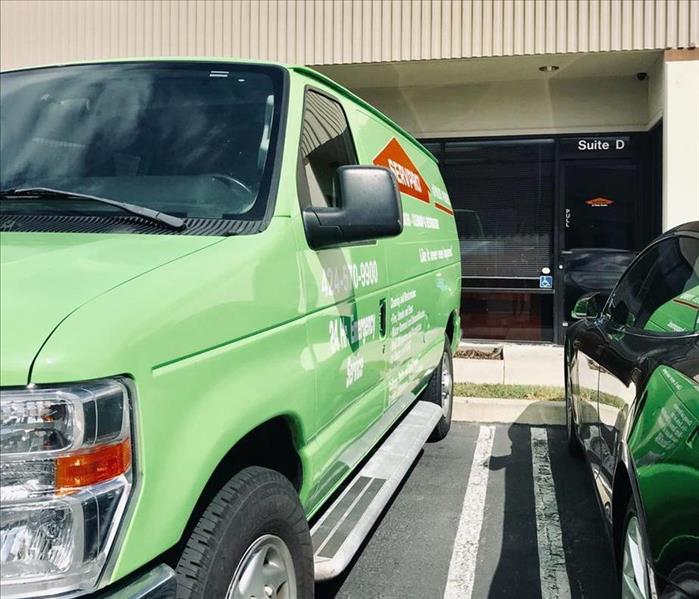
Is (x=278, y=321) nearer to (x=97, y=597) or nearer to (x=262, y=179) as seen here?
(x=262, y=179)

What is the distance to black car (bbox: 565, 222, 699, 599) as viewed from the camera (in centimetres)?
205

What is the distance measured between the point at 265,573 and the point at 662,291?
221cm

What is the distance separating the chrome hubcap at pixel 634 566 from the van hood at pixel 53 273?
1.81 meters

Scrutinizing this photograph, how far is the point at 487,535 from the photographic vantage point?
13.8 feet

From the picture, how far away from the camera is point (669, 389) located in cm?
239

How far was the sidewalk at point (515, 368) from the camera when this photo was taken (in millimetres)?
7992

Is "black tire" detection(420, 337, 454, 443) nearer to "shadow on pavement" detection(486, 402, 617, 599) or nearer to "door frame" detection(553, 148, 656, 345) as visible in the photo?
"shadow on pavement" detection(486, 402, 617, 599)

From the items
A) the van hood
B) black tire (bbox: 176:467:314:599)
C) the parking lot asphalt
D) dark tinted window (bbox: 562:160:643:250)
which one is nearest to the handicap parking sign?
dark tinted window (bbox: 562:160:643:250)

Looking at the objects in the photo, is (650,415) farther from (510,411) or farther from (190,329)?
(510,411)

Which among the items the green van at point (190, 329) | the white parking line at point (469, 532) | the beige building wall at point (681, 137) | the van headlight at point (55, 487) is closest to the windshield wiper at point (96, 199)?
the green van at point (190, 329)

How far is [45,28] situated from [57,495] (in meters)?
9.55

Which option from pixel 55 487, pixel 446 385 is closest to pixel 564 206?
pixel 446 385

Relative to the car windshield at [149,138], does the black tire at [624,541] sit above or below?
below

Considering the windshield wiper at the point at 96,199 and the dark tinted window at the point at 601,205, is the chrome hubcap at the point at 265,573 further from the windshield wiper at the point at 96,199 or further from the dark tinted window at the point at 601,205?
the dark tinted window at the point at 601,205
